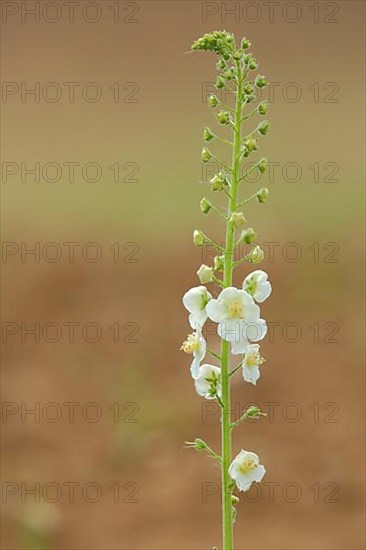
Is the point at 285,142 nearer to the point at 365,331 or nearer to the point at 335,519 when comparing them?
the point at 365,331

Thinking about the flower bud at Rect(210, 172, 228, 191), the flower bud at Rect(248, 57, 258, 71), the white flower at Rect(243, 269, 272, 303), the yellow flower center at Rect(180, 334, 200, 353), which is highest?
the flower bud at Rect(248, 57, 258, 71)

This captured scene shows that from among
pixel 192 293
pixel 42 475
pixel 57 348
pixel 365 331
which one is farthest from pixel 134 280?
pixel 192 293

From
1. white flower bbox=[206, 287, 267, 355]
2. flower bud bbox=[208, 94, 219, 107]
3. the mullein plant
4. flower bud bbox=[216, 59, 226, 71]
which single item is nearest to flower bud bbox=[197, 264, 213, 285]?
the mullein plant

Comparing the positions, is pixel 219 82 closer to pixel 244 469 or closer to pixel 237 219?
pixel 237 219

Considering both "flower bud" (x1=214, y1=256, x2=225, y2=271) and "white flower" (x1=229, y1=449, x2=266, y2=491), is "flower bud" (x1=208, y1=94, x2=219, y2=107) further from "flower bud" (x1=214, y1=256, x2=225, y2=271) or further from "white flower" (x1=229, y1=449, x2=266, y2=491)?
"white flower" (x1=229, y1=449, x2=266, y2=491)

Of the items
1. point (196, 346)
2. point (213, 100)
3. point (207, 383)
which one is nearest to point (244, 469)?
→ point (207, 383)

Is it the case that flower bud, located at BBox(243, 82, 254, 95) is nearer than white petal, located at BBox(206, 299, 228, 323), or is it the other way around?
white petal, located at BBox(206, 299, 228, 323)

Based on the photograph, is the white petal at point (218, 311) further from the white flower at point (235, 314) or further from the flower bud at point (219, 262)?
the flower bud at point (219, 262)

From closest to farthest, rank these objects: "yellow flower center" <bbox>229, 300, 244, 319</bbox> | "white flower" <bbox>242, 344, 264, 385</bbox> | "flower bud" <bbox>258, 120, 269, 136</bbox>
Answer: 1. "yellow flower center" <bbox>229, 300, 244, 319</bbox>
2. "white flower" <bbox>242, 344, 264, 385</bbox>
3. "flower bud" <bbox>258, 120, 269, 136</bbox>
